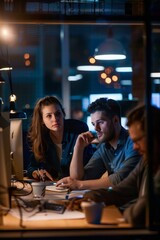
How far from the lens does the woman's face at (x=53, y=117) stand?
5027 mm

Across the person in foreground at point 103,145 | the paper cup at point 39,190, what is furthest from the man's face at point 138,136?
the person in foreground at point 103,145

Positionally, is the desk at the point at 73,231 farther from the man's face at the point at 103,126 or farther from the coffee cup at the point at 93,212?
the man's face at the point at 103,126

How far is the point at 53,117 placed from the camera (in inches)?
198

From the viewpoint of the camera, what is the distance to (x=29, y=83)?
14742 mm

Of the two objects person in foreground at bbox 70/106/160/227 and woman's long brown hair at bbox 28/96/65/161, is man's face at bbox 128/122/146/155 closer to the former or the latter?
person in foreground at bbox 70/106/160/227

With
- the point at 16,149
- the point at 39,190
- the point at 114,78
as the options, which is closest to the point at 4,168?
the point at 39,190

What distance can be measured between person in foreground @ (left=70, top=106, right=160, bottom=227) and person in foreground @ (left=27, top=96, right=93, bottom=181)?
1.45 m

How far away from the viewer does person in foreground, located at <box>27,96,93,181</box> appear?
496cm

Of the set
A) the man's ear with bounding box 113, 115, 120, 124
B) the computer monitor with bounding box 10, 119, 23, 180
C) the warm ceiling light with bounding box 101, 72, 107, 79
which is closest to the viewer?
the computer monitor with bounding box 10, 119, 23, 180

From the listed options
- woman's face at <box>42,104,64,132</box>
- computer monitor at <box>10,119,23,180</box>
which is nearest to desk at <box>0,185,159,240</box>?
computer monitor at <box>10,119,23,180</box>

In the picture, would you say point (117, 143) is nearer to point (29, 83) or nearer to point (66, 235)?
point (66, 235)

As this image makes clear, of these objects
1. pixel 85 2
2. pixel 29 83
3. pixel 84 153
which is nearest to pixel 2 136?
pixel 85 2

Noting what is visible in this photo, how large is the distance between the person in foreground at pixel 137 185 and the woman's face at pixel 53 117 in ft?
5.28

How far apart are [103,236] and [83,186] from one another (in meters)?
1.41
